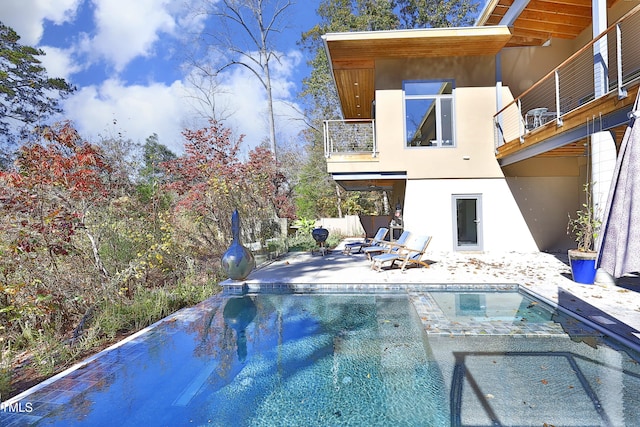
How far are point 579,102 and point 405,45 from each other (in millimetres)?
4989

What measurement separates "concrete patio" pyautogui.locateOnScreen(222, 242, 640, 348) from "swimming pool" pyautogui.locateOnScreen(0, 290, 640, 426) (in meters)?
0.46

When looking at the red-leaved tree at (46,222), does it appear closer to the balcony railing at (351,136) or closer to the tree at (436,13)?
the balcony railing at (351,136)

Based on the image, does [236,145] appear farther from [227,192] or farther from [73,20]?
[73,20]

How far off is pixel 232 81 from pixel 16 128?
10.8 metres

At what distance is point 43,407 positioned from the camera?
9.28 feet

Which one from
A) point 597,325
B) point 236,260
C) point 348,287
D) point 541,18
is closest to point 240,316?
point 236,260

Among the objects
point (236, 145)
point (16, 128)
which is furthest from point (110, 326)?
point (16, 128)

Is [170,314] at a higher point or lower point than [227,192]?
lower

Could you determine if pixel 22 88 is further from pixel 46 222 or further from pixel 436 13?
pixel 436 13

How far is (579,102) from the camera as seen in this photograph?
28.5ft

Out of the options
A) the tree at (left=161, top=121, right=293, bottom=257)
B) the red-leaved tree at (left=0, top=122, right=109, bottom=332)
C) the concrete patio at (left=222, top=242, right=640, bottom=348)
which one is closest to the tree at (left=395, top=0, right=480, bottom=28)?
the tree at (left=161, top=121, right=293, bottom=257)

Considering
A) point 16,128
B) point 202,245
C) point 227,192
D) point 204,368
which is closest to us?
point 204,368

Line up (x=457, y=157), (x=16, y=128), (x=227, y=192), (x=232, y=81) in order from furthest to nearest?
(x=232, y=81) → (x=16, y=128) → (x=457, y=157) → (x=227, y=192)

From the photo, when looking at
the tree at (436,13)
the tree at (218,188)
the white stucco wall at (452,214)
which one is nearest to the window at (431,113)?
the white stucco wall at (452,214)
